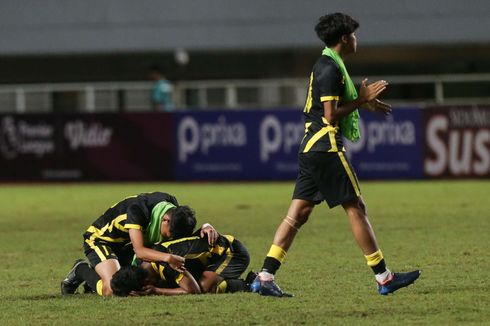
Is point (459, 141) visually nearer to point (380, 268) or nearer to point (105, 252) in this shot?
point (105, 252)

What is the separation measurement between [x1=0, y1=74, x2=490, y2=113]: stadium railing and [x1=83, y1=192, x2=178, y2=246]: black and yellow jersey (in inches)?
741

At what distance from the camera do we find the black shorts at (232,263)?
427 inches

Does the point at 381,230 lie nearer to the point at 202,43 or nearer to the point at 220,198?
the point at 220,198

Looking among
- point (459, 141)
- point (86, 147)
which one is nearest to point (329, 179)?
point (459, 141)

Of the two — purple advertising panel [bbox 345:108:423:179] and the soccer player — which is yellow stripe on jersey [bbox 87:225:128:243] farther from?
purple advertising panel [bbox 345:108:423:179]

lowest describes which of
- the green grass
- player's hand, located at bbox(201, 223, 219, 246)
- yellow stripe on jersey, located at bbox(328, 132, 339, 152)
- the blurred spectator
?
the green grass

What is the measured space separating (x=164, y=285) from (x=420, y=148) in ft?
53.5

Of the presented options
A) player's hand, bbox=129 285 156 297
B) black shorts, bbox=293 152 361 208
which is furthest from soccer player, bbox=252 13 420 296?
player's hand, bbox=129 285 156 297

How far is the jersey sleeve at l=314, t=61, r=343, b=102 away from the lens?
9969 millimetres

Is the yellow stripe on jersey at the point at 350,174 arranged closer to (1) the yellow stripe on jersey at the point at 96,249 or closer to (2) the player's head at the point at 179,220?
(2) the player's head at the point at 179,220

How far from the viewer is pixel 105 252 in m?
10.9

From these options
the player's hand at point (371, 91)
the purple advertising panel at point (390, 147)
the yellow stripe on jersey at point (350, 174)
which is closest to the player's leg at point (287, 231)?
the yellow stripe on jersey at point (350, 174)

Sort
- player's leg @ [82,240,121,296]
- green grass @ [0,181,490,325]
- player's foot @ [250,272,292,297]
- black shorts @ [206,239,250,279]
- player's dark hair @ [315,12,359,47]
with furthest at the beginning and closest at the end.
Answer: black shorts @ [206,239,250,279] → player's leg @ [82,240,121,296] → player's foot @ [250,272,292,297] → player's dark hair @ [315,12,359,47] → green grass @ [0,181,490,325]

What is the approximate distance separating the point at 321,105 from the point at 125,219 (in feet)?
6.18
